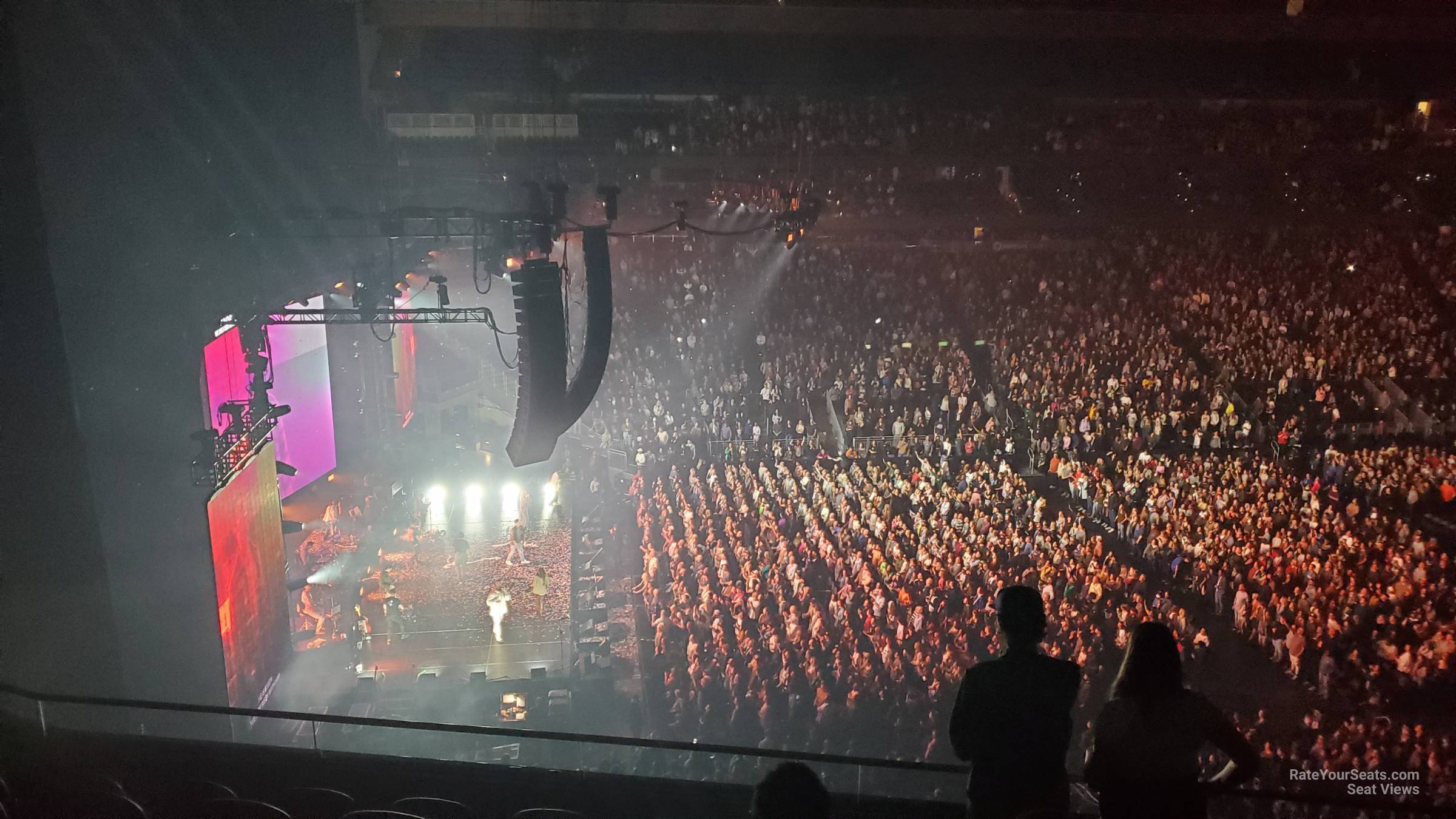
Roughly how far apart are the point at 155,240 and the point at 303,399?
5.46 m

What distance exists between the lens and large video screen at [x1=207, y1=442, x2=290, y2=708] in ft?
21.3

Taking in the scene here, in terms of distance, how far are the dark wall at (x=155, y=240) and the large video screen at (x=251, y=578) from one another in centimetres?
22

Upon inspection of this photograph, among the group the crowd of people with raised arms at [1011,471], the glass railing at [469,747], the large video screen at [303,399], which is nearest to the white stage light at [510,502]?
the crowd of people with raised arms at [1011,471]

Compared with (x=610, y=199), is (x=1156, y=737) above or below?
below

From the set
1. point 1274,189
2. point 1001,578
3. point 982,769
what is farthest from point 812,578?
point 1274,189

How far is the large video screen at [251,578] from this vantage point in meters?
6.49

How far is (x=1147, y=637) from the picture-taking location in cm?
173

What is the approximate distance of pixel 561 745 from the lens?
20.0 feet

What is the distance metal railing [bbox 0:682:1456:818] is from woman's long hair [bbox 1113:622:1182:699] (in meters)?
0.31

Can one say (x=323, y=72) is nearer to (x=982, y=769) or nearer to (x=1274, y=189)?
(x=982, y=769)

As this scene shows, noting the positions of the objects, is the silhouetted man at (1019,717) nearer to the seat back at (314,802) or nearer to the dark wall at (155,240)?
the seat back at (314,802)

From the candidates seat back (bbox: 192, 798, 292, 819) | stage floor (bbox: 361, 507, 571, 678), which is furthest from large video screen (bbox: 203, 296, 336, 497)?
seat back (bbox: 192, 798, 292, 819)

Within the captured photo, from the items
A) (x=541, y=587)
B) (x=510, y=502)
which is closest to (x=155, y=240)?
(x=541, y=587)

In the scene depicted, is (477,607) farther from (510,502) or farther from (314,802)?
(314,802)
